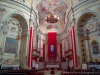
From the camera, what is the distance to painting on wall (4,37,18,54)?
36.0 feet

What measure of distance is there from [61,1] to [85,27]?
772 centimetres

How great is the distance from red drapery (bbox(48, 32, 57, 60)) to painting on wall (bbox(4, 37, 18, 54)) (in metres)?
8.41

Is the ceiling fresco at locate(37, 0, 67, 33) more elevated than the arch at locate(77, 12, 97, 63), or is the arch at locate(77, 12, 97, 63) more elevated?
the ceiling fresco at locate(37, 0, 67, 33)

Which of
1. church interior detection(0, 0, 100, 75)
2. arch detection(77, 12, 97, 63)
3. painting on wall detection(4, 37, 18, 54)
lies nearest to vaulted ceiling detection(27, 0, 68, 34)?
church interior detection(0, 0, 100, 75)

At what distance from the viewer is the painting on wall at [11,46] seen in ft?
36.0

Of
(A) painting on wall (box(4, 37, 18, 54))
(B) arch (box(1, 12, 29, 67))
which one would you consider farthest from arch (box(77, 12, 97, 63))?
(A) painting on wall (box(4, 37, 18, 54))

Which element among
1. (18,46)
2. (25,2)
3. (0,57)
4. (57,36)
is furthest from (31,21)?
(57,36)

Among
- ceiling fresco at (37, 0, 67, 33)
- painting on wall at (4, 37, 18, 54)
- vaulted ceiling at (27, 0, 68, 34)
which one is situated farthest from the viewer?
ceiling fresco at (37, 0, 67, 33)

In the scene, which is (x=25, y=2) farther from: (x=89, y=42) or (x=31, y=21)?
(x=89, y=42)

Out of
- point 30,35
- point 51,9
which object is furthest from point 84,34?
point 51,9

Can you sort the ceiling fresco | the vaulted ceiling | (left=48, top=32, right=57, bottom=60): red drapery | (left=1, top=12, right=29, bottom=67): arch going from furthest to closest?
(left=48, top=32, right=57, bottom=60): red drapery
the ceiling fresco
the vaulted ceiling
(left=1, top=12, right=29, bottom=67): arch

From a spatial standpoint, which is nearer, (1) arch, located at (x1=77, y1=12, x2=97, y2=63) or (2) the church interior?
(2) the church interior

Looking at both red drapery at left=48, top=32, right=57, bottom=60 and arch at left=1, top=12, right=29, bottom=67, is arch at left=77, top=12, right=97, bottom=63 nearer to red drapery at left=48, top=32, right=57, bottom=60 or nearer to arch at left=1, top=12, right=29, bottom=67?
arch at left=1, top=12, right=29, bottom=67

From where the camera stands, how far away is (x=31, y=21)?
527 inches
